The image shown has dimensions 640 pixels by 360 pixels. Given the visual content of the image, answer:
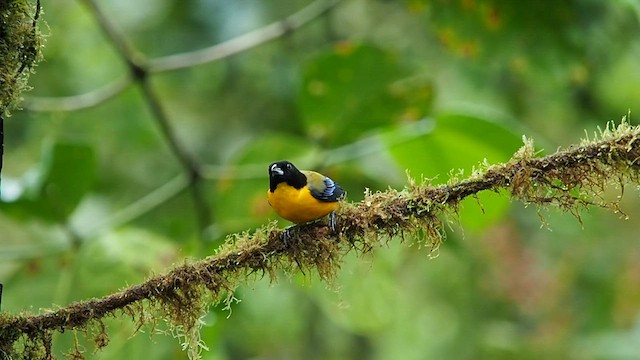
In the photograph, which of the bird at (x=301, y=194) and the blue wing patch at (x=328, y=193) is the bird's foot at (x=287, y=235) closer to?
the bird at (x=301, y=194)

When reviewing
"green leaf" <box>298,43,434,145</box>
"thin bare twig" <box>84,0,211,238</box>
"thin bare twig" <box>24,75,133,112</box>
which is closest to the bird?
"green leaf" <box>298,43,434,145</box>

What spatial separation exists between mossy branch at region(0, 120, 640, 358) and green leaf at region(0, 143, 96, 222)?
4.96 ft

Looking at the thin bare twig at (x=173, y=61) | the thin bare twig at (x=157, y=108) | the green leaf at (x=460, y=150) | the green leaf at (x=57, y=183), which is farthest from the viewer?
the thin bare twig at (x=173, y=61)

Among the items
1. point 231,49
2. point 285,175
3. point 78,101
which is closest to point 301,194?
point 285,175

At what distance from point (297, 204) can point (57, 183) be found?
1452 millimetres

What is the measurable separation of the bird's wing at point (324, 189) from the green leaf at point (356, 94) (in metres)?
1.21

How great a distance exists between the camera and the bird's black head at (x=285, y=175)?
2359 mm

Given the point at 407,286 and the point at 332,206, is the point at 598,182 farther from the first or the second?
the point at 407,286

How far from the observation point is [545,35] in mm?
3631

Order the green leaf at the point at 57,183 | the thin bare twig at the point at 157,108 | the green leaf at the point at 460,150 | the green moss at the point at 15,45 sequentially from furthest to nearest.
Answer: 1. the thin bare twig at the point at 157,108
2. the green leaf at the point at 57,183
3. the green leaf at the point at 460,150
4. the green moss at the point at 15,45

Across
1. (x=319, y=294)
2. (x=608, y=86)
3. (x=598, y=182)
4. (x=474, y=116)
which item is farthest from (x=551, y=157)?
(x=608, y=86)

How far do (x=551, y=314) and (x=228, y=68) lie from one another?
282 cm

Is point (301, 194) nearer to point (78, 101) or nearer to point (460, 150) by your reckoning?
point (460, 150)

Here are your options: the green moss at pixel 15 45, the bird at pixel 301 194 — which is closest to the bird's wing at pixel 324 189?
the bird at pixel 301 194
